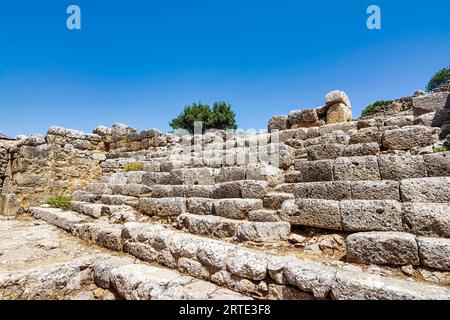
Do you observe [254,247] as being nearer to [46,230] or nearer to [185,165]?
[185,165]

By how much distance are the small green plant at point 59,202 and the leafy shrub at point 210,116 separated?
22.4 metres

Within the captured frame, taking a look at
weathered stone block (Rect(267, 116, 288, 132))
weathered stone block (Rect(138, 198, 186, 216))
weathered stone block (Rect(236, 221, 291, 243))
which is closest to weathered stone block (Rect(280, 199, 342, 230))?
weathered stone block (Rect(236, 221, 291, 243))

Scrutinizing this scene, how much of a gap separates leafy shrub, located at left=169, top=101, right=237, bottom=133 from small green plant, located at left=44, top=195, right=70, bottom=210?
22.4m

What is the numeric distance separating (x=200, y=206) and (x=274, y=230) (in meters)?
1.56

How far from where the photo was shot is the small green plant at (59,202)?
20.8 feet

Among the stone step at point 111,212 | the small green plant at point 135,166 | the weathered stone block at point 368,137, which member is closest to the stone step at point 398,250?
the weathered stone block at point 368,137

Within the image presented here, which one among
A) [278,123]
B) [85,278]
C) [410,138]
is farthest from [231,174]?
[278,123]

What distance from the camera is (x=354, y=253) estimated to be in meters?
2.42

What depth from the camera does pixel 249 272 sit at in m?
2.45

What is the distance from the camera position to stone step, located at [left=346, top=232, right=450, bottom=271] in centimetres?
209

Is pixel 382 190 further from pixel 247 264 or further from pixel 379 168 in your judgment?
pixel 247 264

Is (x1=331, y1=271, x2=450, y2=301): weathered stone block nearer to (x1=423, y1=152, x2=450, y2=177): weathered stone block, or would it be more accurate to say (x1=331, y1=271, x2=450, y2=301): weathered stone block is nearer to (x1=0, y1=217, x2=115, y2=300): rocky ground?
(x1=423, y1=152, x2=450, y2=177): weathered stone block

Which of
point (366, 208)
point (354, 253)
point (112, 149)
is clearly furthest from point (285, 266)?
point (112, 149)

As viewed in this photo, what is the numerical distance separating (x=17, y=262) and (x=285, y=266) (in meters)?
3.44
